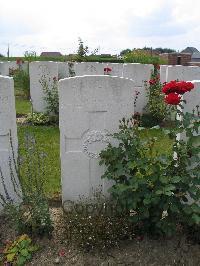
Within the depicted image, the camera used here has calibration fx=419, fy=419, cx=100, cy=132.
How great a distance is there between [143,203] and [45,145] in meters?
4.27

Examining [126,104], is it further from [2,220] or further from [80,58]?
[80,58]

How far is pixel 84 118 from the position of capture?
4.11 m

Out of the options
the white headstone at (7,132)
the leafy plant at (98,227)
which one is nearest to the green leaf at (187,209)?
the leafy plant at (98,227)

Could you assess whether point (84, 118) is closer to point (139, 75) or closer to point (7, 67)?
point (139, 75)

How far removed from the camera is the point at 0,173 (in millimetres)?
4281

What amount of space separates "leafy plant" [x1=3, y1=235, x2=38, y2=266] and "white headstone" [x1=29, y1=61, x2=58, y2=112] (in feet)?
21.0

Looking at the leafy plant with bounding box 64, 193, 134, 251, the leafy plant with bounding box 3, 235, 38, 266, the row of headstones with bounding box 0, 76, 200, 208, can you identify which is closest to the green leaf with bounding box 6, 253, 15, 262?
the leafy plant with bounding box 3, 235, 38, 266

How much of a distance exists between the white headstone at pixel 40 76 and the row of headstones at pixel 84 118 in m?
5.78

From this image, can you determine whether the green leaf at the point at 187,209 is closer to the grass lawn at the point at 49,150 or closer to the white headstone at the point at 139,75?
the grass lawn at the point at 49,150

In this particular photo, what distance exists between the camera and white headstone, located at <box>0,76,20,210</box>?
4074mm

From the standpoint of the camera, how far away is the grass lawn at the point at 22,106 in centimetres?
1109

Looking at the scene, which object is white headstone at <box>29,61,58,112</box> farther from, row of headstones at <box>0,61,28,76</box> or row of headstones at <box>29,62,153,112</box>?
row of headstones at <box>0,61,28,76</box>

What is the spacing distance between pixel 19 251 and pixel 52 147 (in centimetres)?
373

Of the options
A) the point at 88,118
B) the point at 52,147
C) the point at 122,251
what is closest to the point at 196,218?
the point at 122,251
